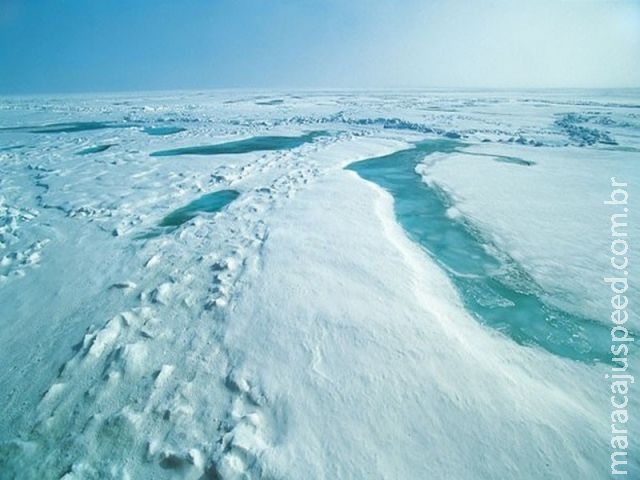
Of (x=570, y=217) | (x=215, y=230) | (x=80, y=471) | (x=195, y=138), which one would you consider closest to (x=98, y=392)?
(x=80, y=471)

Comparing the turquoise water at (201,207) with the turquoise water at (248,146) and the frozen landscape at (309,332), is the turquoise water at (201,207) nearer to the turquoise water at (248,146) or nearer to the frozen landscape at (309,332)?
the frozen landscape at (309,332)

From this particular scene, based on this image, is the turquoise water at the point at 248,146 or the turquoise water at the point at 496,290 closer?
the turquoise water at the point at 496,290

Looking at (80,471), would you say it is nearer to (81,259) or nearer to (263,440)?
(263,440)

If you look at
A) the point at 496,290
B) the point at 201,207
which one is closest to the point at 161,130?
the point at 201,207

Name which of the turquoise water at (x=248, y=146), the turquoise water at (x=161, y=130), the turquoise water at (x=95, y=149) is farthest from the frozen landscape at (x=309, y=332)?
the turquoise water at (x=161, y=130)

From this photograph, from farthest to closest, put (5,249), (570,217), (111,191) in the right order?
(111,191) → (570,217) → (5,249)

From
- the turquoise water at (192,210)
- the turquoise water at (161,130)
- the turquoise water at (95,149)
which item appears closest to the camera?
the turquoise water at (192,210)

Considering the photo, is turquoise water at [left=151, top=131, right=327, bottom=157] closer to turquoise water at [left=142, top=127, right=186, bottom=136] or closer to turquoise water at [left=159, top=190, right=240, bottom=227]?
turquoise water at [left=159, top=190, right=240, bottom=227]
